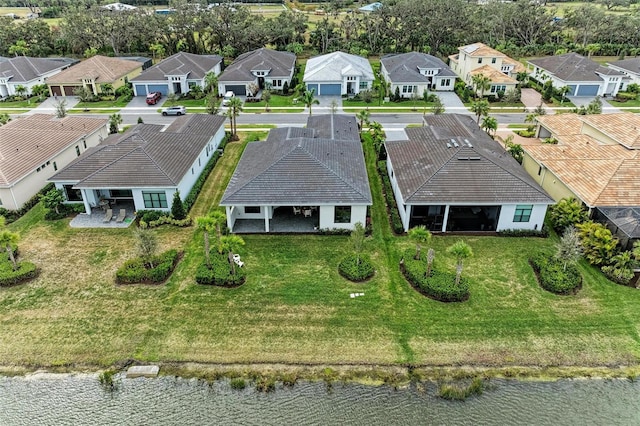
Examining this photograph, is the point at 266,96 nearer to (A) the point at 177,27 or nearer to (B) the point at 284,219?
(B) the point at 284,219

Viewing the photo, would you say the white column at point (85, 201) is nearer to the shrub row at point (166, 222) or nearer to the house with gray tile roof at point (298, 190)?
the shrub row at point (166, 222)

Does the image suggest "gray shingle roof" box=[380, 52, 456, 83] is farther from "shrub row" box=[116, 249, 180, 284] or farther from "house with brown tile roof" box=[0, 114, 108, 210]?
"shrub row" box=[116, 249, 180, 284]

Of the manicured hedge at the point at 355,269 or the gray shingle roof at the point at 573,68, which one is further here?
the gray shingle roof at the point at 573,68

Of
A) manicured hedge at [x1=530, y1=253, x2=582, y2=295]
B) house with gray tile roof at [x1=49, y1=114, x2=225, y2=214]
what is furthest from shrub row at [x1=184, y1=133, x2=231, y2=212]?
manicured hedge at [x1=530, y1=253, x2=582, y2=295]

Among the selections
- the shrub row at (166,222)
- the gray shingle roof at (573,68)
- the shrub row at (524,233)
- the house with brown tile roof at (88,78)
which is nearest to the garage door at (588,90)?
the gray shingle roof at (573,68)

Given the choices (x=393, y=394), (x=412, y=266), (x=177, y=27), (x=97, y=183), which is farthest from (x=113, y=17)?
(x=393, y=394)
